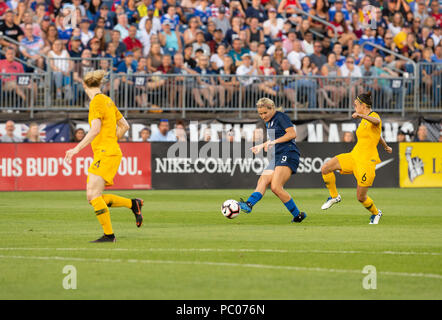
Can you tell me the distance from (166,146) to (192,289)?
16762 millimetres

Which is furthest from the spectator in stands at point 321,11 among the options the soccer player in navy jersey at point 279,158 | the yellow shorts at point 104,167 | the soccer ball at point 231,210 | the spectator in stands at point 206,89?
the yellow shorts at point 104,167

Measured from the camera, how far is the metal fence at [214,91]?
968 inches

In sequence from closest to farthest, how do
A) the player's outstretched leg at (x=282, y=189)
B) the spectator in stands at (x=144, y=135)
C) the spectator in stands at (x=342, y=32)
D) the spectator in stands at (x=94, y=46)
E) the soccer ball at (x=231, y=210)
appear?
the soccer ball at (x=231, y=210)
the player's outstretched leg at (x=282, y=189)
the spectator in stands at (x=144, y=135)
the spectator in stands at (x=94, y=46)
the spectator in stands at (x=342, y=32)

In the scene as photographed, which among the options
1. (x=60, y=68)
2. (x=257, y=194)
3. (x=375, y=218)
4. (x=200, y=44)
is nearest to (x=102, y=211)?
(x=257, y=194)

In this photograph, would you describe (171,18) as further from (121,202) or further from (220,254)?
(220,254)

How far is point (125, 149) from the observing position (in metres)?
23.8

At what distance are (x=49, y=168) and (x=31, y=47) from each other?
4.08m

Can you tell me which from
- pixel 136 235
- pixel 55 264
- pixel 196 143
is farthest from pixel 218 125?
pixel 55 264

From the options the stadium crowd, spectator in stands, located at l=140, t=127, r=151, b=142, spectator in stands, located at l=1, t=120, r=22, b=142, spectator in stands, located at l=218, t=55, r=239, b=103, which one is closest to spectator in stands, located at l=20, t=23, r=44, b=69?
the stadium crowd

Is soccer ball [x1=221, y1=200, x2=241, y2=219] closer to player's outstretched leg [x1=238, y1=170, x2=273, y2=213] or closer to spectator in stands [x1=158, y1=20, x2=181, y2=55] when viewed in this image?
player's outstretched leg [x1=238, y1=170, x2=273, y2=213]

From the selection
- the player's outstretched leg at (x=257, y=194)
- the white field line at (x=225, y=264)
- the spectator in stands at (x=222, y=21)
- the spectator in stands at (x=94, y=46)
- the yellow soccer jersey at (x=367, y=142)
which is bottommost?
the white field line at (x=225, y=264)

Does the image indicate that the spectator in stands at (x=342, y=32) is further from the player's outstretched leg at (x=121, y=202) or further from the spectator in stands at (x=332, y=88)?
the player's outstretched leg at (x=121, y=202)

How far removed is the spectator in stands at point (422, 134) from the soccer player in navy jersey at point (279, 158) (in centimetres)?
1311

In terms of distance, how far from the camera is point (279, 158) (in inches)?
559
